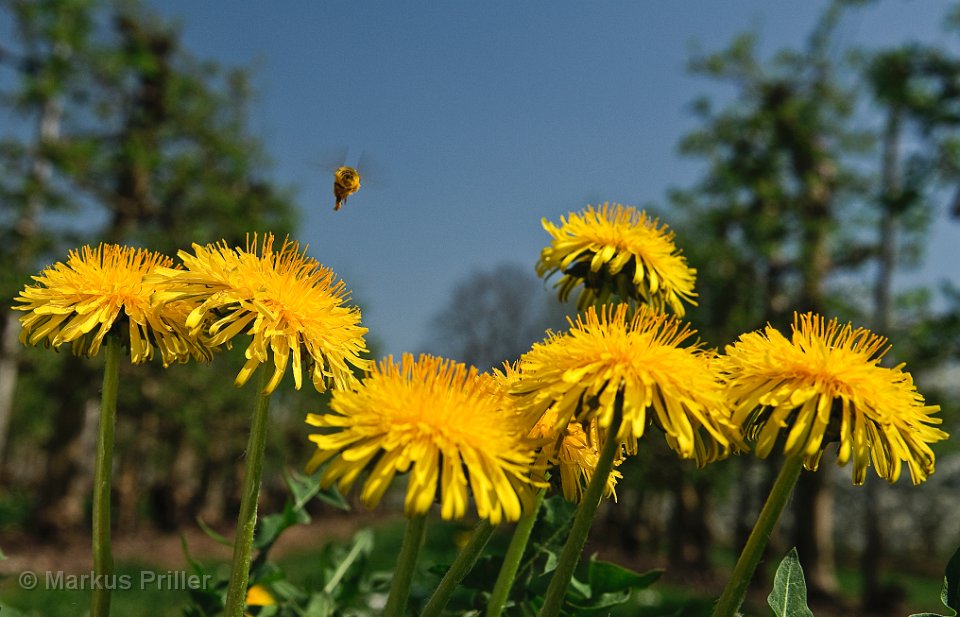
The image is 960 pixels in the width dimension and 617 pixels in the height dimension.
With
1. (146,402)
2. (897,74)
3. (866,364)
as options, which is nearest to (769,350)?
(866,364)

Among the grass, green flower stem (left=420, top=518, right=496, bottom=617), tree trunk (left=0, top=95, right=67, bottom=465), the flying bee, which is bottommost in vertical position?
the grass

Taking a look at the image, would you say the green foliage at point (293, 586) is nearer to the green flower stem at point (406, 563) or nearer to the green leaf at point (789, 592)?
the green flower stem at point (406, 563)

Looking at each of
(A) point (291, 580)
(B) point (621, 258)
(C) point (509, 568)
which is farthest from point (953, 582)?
(A) point (291, 580)

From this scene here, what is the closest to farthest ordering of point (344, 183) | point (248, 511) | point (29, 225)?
point (248, 511)
point (344, 183)
point (29, 225)

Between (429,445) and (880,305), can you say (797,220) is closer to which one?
(880,305)

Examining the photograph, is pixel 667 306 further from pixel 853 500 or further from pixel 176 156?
pixel 853 500

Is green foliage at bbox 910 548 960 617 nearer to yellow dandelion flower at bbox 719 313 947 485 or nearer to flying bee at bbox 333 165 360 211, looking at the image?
yellow dandelion flower at bbox 719 313 947 485

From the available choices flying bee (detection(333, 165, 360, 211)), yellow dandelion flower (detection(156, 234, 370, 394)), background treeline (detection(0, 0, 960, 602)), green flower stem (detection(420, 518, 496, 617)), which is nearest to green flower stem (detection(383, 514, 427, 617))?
green flower stem (detection(420, 518, 496, 617))
